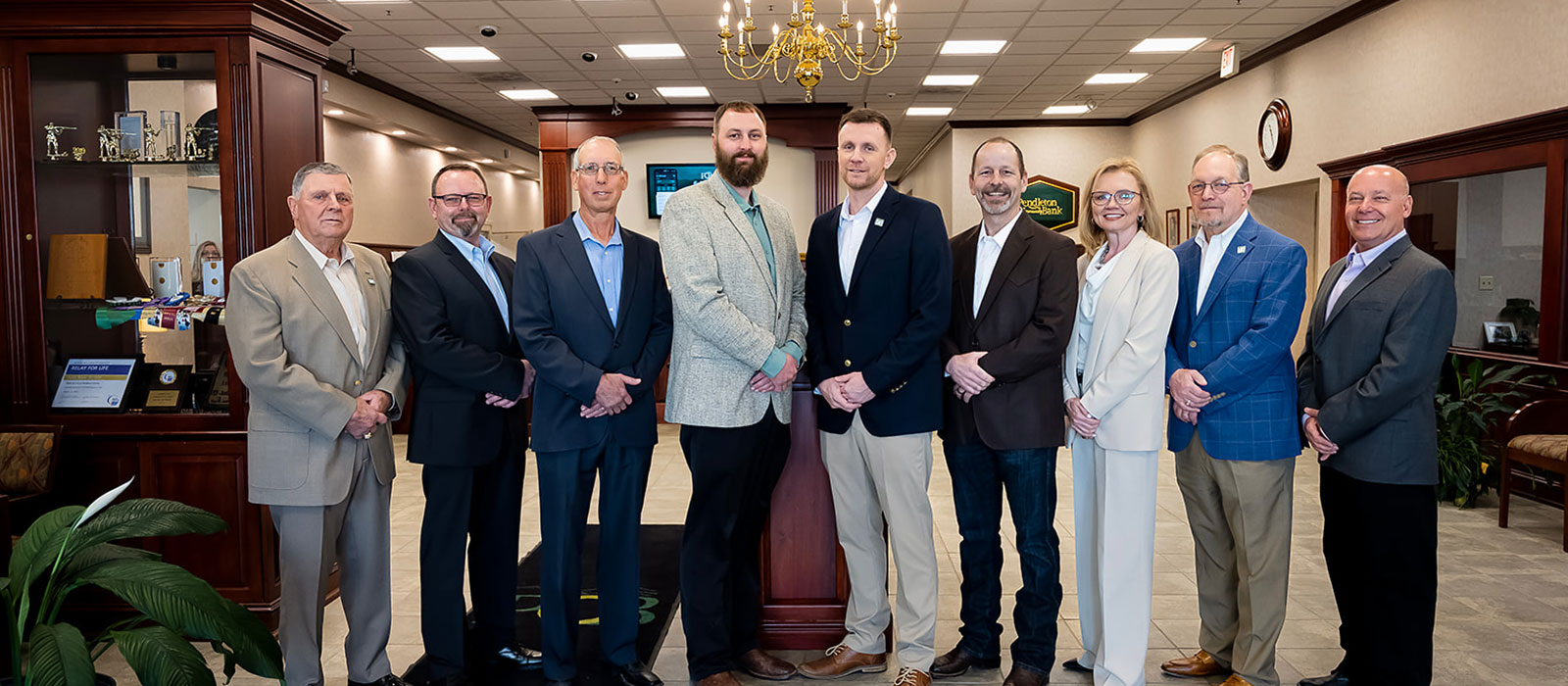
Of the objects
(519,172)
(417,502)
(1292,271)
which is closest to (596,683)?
(1292,271)

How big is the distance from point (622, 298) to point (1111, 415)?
66.0 inches

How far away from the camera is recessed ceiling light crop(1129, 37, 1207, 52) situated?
10070 millimetres

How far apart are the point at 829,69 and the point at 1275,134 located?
16.4 ft

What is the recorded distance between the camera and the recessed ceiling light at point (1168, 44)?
33.0 ft

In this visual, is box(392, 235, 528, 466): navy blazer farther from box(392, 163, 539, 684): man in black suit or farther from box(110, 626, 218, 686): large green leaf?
box(110, 626, 218, 686): large green leaf

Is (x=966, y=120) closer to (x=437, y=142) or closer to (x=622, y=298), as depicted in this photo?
(x=437, y=142)

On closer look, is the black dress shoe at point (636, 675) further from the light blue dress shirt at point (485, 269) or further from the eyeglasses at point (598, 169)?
the eyeglasses at point (598, 169)

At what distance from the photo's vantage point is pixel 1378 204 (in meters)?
3.12

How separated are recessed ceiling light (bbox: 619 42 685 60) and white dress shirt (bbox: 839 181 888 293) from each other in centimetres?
751

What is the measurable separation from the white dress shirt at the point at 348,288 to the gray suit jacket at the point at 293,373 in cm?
2

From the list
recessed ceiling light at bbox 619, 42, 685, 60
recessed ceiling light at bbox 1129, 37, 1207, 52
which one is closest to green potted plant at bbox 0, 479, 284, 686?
recessed ceiling light at bbox 619, 42, 685, 60

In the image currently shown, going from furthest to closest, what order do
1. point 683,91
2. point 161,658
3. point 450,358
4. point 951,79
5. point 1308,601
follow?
1. point 683,91
2. point 951,79
3. point 1308,601
4. point 450,358
5. point 161,658

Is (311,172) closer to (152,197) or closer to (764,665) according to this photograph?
(152,197)

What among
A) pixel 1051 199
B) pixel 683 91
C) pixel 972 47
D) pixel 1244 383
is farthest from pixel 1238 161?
pixel 1051 199
